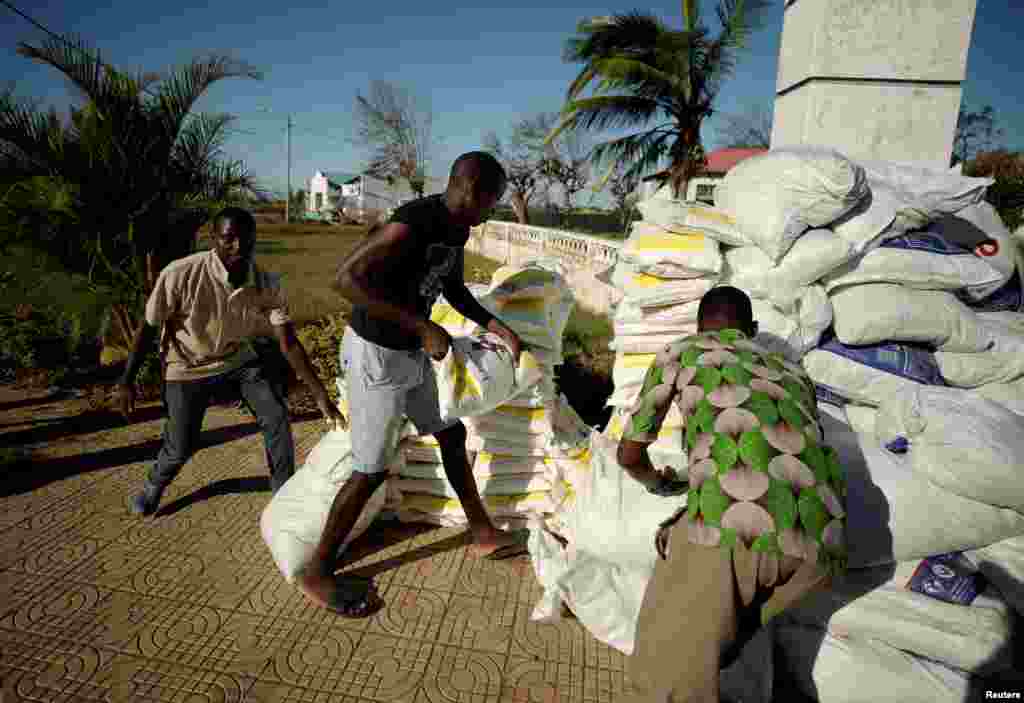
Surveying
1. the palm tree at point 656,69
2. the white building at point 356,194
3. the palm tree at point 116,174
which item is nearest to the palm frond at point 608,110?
the palm tree at point 656,69

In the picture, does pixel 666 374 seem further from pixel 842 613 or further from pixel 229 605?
pixel 229 605

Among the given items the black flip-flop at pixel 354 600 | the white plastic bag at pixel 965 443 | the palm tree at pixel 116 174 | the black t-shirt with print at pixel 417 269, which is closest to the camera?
the white plastic bag at pixel 965 443

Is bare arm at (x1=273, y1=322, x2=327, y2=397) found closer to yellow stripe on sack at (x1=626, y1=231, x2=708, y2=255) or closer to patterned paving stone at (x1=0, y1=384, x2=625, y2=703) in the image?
patterned paving stone at (x1=0, y1=384, x2=625, y2=703)

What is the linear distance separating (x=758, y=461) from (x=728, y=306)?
542 millimetres

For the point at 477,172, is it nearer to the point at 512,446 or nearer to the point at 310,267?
the point at 512,446

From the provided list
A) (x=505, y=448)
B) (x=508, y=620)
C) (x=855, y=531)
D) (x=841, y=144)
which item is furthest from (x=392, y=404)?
(x=841, y=144)

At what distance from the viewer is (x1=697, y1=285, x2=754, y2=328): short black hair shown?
183 centimetres

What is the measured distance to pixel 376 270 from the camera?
1.96m

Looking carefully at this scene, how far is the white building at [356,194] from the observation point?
3400 centimetres

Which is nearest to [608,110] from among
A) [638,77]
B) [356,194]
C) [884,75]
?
[638,77]

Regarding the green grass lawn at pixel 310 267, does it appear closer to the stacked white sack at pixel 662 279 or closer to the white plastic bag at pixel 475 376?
the white plastic bag at pixel 475 376

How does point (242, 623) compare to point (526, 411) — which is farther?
point (526, 411)

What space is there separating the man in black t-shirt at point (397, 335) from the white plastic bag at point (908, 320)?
1.48 metres

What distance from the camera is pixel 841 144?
3418 mm
